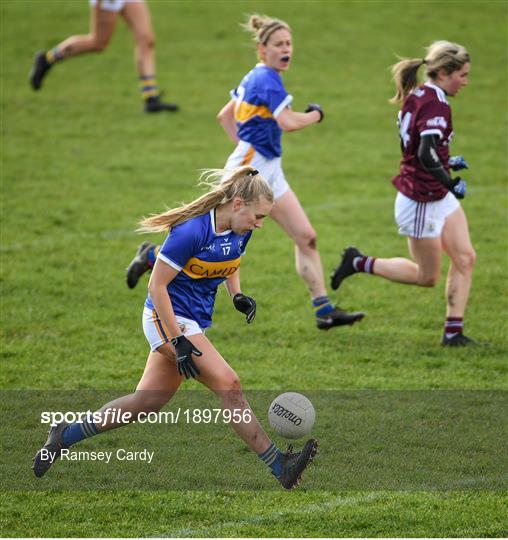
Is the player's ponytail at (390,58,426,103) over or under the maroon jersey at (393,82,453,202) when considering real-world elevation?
over

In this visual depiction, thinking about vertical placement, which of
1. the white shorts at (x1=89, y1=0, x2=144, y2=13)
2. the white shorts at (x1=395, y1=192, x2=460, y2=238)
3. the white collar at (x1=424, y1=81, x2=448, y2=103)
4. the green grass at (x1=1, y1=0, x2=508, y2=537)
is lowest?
the green grass at (x1=1, y1=0, x2=508, y2=537)

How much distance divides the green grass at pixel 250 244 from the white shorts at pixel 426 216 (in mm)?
1045

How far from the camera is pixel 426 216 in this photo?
8.90 metres

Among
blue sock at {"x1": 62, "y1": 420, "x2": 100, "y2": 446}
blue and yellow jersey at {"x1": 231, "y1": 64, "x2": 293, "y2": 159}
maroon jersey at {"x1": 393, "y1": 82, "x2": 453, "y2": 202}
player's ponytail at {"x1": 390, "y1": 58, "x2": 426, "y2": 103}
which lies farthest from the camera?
blue and yellow jersey at {"x1": 231, "y1": 64, "x2": 293, "y2": 159}

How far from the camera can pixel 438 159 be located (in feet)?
28.3

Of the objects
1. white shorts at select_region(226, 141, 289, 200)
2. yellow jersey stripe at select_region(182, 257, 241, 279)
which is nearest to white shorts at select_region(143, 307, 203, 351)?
yellow jersey stripe at select_region(182, 257, 241, 279)

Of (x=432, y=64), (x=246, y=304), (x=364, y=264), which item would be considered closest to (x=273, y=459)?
(x=246, y=304)

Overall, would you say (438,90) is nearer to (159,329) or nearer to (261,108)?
(261,108)

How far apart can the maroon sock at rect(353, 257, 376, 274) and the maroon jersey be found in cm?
84

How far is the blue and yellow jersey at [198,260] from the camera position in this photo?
19.8 feet

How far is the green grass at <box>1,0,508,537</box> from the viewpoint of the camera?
20.4 feet

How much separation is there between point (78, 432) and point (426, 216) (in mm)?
3784

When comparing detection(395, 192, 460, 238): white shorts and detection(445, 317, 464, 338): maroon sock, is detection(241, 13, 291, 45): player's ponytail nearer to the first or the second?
detection(395, 192, 460, 238): white shorts

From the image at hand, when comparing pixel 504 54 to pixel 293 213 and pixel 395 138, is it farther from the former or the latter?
pixel 293 213
